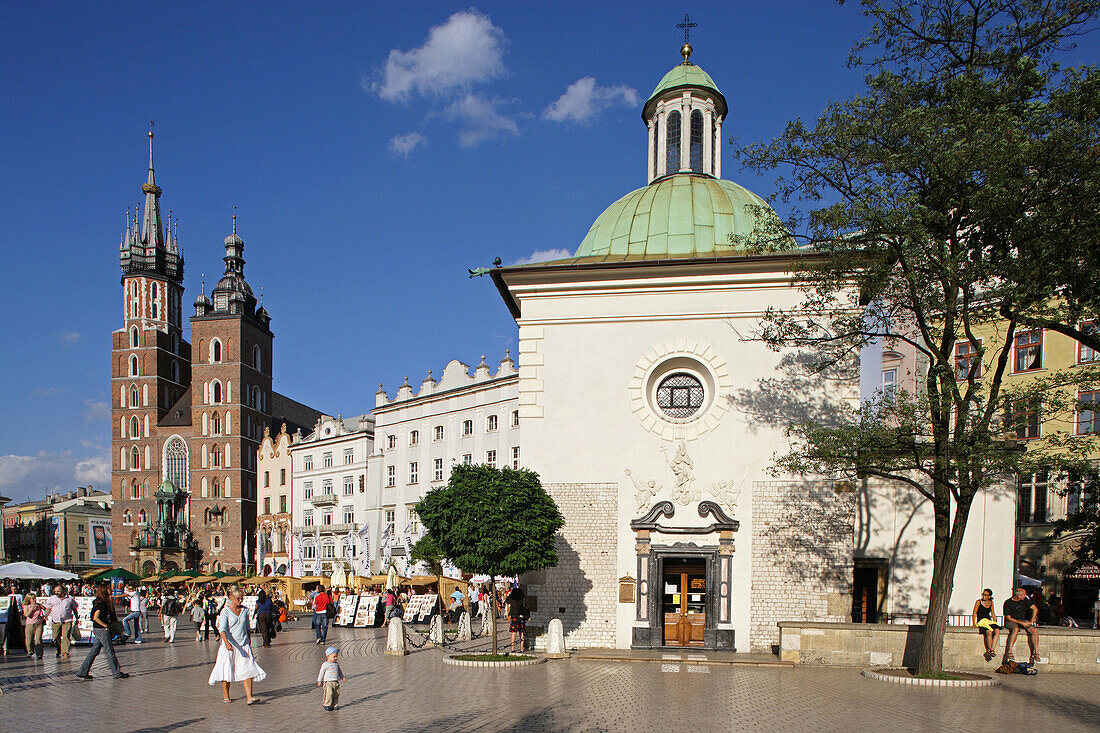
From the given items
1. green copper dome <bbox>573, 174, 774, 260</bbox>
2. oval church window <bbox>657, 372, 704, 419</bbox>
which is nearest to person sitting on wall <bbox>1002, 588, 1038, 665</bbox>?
oval church window <bbox>657, 372, 704, 419</bbox>

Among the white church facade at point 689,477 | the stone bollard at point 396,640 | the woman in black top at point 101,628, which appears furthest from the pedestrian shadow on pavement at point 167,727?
the white church facade at point 689,477

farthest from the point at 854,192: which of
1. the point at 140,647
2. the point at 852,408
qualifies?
the point at 140,647

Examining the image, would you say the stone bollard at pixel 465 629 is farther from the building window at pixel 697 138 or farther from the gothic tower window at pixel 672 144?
the building window at pixel 697 138

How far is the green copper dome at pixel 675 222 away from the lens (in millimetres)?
20406

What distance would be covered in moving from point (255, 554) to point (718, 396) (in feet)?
214

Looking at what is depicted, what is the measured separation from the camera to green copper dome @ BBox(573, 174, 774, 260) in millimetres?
20406

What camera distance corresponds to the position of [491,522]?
16.6 metres

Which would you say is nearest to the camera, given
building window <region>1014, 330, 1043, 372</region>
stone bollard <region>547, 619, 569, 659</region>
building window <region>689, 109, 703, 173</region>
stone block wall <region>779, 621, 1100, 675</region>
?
stone block wall <region>779, 621, 1100, 675</region>

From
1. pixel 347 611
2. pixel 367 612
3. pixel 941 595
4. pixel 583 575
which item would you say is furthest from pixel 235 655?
pixel 347 611

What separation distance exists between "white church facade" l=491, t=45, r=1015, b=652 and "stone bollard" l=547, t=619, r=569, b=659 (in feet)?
4.82

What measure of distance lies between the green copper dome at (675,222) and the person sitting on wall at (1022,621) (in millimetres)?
9198

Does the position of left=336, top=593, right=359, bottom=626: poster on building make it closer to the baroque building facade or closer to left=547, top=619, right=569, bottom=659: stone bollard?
left=547, top=619, right=569, bottom=659: stone bollard

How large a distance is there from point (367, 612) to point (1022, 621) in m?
19.8

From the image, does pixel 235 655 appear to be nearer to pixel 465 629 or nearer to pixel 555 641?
pixel 555 641
